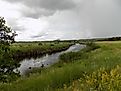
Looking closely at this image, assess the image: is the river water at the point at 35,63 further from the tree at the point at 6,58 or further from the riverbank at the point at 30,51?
the tree at the point at 6,58

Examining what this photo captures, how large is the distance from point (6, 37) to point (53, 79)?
12.6 ft

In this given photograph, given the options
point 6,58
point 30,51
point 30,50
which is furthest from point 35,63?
point 6,58

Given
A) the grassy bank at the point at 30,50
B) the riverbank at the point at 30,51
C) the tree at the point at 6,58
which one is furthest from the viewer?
the grassy bank at the point at 30,50

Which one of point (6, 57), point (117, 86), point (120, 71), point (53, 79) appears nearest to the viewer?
point (117, 86)

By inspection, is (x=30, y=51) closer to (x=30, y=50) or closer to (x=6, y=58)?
(x=30, y=50)

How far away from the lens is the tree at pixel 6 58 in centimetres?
1372

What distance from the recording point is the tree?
13.7 m

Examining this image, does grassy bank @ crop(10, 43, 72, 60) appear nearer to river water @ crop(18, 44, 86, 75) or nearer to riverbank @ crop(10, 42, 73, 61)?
riverbank @ crop(10, 42, 73, 61)

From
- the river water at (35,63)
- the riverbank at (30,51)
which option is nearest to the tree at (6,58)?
the river water at (35,63)

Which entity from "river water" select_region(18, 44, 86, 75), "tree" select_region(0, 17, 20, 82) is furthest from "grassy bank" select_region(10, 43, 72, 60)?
"tree" select_region(0, 17, 20, 82)

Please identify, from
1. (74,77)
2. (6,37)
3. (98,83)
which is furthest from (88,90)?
(6,37)

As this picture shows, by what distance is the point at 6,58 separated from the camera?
13883 mm

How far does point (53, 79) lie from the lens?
1223 cm

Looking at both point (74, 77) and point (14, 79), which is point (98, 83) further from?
point (14, 79)
